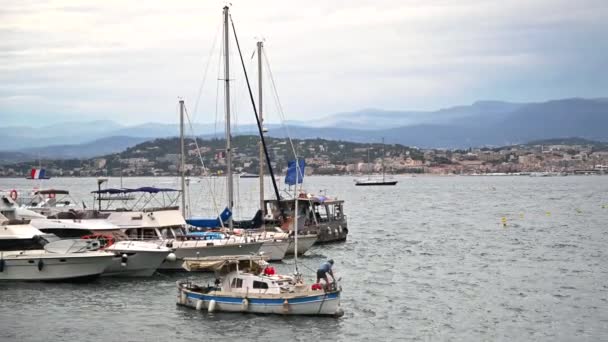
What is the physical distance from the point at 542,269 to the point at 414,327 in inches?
799

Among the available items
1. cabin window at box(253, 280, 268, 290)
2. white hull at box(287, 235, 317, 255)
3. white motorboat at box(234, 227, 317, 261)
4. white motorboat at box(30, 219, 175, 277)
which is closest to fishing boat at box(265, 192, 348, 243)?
white hull at box(287, 235, 317, 255)

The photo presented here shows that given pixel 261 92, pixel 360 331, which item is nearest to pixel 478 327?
pixel 360 331

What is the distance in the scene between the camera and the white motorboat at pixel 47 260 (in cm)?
4450

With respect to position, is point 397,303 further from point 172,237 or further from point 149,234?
point 149,234

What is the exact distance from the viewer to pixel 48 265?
146ft

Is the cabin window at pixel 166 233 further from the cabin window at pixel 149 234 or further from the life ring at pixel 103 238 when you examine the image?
the life ring at pixel 103 238

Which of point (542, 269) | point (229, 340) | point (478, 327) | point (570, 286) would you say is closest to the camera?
point (229, 340)

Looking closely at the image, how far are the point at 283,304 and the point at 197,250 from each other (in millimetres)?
12882

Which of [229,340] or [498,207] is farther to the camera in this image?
[498,207]

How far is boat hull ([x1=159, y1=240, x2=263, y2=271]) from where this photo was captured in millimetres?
48594

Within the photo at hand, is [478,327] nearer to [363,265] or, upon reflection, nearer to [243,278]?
[243,278]

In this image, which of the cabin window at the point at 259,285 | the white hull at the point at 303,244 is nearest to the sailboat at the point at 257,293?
the cabin window at the point at 259,285

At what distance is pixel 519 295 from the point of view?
4522 cm

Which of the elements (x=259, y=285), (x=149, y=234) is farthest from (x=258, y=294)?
(x=149, y=234)
